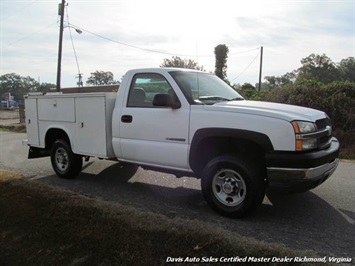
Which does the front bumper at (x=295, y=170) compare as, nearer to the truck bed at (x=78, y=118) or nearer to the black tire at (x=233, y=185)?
the black tire at (x=233, y=185)

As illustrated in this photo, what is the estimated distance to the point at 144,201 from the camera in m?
5.11

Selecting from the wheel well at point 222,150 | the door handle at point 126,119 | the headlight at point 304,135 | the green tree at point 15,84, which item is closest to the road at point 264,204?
the wheel well at point 222,150

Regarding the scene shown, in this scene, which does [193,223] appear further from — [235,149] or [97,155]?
[97,155]

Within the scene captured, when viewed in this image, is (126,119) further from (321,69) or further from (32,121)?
(321,69)

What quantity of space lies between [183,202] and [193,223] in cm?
111

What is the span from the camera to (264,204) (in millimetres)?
4895

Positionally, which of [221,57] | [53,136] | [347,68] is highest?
[347,68]

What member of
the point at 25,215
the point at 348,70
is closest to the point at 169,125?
the point at 25,215

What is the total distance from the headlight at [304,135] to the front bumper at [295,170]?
0.09m

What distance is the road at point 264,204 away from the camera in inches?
148

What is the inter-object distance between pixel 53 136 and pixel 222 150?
3860 mm

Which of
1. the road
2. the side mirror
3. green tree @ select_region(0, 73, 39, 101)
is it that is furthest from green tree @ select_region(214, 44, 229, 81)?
green tree @ select_region(0, 73, 39, 101)

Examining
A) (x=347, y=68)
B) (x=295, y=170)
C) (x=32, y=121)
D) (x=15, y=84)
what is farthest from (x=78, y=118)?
(x=15, y=84)

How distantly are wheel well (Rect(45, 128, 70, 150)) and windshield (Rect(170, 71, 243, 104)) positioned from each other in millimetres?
2800
